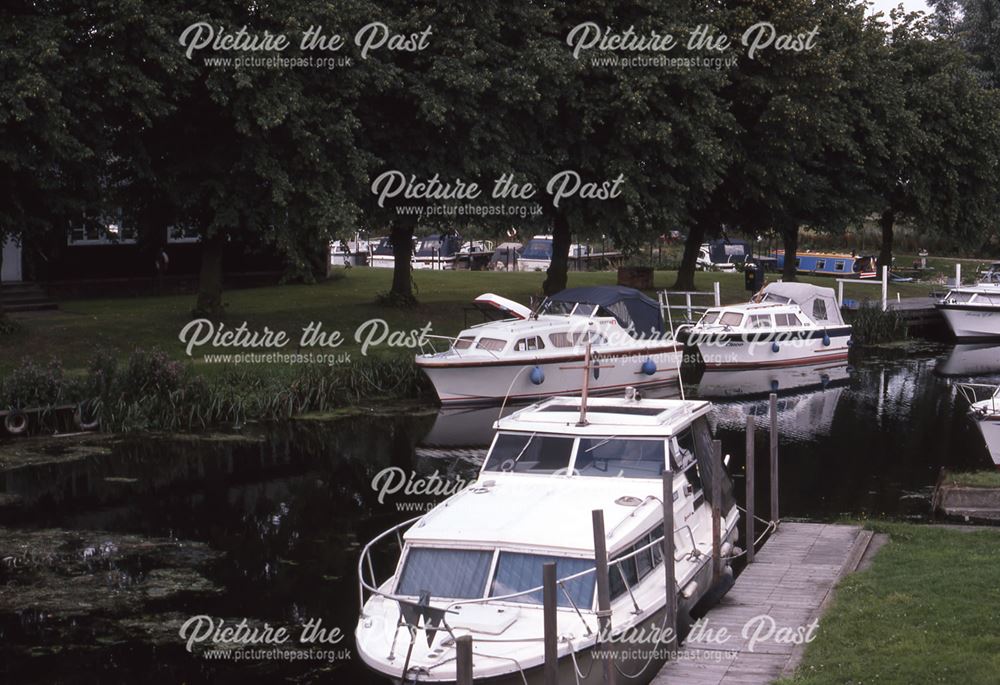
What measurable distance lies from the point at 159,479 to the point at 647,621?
14682 millimetres

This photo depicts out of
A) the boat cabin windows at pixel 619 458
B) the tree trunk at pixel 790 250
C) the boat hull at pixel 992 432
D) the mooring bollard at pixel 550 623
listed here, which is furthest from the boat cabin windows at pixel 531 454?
the tree trunk at pixel 790 250

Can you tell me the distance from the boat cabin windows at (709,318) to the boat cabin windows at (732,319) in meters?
0.23

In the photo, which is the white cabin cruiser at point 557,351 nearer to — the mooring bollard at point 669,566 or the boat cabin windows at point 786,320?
the boat cabin windows at point 786,320

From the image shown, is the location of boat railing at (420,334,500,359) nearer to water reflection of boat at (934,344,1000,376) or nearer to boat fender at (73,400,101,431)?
boat fender at (73,400,101,431)

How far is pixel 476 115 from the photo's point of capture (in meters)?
39.3

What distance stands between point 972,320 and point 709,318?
1473 cm

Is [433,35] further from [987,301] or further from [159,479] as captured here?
[987,301]

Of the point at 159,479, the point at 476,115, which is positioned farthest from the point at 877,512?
the point at 476,115

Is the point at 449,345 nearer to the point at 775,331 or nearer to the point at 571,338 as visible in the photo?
the point at 571,338

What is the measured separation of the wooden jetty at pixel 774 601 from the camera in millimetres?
14281

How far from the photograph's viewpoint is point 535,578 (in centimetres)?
1483

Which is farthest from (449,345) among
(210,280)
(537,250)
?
(537,250)

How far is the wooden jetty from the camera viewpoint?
14281 mm

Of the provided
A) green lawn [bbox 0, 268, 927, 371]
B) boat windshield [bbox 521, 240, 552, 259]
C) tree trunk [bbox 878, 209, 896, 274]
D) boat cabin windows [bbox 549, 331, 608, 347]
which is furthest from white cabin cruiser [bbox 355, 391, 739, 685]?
boat windshield [bbox 521, 240, 552, 259]
